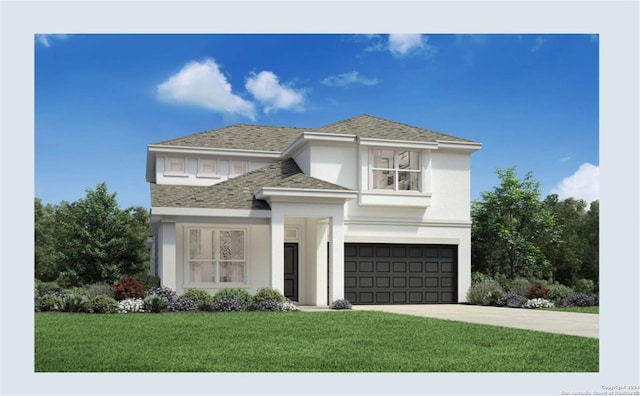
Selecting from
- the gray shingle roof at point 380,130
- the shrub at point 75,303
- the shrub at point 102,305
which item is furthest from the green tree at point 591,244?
the shrub at point 75,303

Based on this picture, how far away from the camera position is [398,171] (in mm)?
24719

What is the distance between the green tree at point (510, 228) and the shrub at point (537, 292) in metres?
4.99

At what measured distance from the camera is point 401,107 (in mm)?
28531

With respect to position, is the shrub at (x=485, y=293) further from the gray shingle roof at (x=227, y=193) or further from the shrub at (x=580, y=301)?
the gray shingle roof at (x=227, y=193)

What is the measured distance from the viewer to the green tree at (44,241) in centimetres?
4397

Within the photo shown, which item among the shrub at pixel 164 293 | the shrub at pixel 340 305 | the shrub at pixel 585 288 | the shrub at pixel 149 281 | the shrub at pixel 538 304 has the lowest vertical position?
the shrub at pixel 538 304

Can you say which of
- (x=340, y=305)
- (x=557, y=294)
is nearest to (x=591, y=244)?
(x=557, y=294)

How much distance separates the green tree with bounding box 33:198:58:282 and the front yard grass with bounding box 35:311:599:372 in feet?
95.6

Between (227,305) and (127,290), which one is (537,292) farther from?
(127,290)

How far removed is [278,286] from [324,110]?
12.7 m

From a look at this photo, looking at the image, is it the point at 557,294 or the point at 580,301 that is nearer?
the point at 580,301

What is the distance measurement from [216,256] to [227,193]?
2.14 meters

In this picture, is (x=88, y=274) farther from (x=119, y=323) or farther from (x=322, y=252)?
(x=119, y=323)
